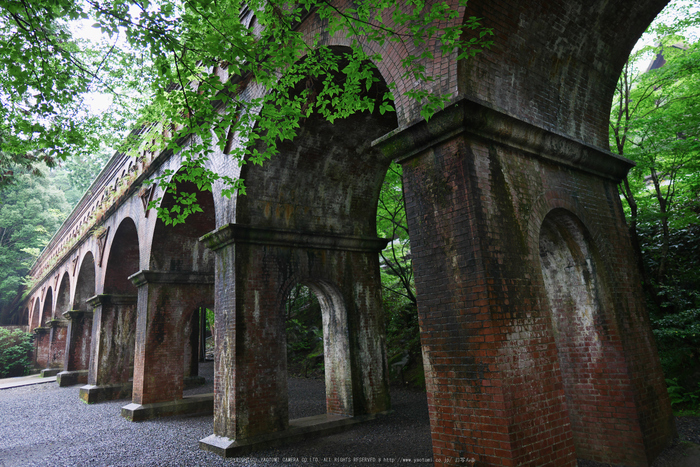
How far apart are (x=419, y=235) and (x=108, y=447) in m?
8.16

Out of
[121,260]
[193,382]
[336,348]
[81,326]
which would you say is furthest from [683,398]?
[81,326]

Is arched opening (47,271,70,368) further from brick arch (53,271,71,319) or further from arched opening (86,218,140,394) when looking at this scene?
arched opening (86,218,140,394)

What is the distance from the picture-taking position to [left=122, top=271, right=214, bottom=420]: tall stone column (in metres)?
11.7

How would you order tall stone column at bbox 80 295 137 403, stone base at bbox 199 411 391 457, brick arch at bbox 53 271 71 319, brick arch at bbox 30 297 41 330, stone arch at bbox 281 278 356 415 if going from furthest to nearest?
brick arch at bbox 30 297 41 330
brick arch at bbox 53 271 71 319
tall stone column at bbox 80 295 137 403
stone arch at bbox 281 278 356 415
stone base at bbox 199 411 391 457

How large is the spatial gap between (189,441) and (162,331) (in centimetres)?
432

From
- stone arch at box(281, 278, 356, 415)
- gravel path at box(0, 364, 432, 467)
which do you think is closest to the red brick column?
gravel path at box(0, 364, 432, 467)

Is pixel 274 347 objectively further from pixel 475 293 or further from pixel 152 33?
pixel 152 33

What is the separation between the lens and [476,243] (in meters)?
4.33

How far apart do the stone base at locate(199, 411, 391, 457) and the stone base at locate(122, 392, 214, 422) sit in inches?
Result: 168

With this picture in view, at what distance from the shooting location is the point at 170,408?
1164 cm

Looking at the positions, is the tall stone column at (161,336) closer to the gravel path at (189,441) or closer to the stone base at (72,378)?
the gravel path at (189,441)

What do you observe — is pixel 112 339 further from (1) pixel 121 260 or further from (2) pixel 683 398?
(2) pixel 683 398

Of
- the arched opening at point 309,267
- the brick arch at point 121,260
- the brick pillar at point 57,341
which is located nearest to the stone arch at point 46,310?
the brick pillar at point 57,341

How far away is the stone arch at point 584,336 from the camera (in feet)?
17.6
